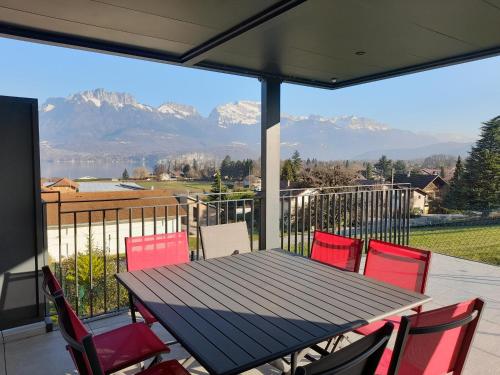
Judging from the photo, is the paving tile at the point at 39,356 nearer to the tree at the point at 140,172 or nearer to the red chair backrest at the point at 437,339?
the red chair backrest at the point at 437,339

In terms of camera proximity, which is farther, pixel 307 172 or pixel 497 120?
pixel 497 120

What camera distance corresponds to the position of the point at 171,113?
80.4 ft

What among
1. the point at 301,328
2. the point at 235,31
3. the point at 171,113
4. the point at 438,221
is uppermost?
the point at 171,113

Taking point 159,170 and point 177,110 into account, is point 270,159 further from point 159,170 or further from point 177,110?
point 177,110

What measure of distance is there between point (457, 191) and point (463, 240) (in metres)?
5.23

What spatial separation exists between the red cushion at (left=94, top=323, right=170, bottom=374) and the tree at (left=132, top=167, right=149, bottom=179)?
376 cm

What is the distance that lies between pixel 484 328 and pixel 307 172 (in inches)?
341

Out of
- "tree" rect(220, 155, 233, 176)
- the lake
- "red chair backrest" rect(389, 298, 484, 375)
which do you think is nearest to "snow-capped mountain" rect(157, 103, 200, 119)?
"tree" rect(220, 155, 233, 176)

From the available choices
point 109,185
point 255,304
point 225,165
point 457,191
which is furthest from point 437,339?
point 457,191

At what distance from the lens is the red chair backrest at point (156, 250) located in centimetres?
254

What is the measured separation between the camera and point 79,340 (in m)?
1.29

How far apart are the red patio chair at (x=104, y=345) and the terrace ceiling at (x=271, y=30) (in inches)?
82.4

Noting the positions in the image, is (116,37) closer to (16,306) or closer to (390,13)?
(390,13)

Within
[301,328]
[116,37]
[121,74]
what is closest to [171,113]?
[121,74]
